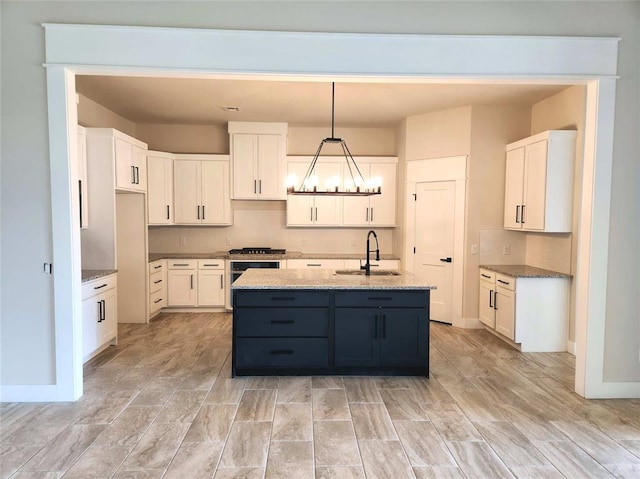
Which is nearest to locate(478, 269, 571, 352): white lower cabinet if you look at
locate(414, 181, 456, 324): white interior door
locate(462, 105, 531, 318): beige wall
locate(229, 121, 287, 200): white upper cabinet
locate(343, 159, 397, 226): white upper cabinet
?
locate(462, 105, 531, 318): beige wall

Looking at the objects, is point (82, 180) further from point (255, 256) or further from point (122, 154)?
point (255, 256)

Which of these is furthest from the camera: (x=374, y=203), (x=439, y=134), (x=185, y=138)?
(x=185, y=138)

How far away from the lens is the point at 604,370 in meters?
3.31

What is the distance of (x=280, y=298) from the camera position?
12.0 ft

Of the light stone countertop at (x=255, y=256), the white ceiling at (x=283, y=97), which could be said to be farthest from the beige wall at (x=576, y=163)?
the light stone countertop at (x=255, y=256)

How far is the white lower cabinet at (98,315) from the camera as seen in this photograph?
395 centimetres

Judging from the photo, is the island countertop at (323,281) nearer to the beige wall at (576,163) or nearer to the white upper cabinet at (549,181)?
the white upper cabinet at (549,181)

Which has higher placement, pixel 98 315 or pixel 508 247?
pixel 508 247

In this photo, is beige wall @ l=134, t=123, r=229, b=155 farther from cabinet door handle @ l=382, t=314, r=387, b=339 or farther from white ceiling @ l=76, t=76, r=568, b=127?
cabinet door handle @ l=382, t=314, r=387, b=339

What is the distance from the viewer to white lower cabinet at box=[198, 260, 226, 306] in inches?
240

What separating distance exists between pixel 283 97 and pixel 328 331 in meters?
3.00

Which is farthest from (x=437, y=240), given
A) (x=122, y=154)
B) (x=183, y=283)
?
(x=122, y=154)

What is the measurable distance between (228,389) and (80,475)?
1292mm

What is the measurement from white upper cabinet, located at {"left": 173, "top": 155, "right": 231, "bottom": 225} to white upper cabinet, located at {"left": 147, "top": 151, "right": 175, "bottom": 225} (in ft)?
0.36
